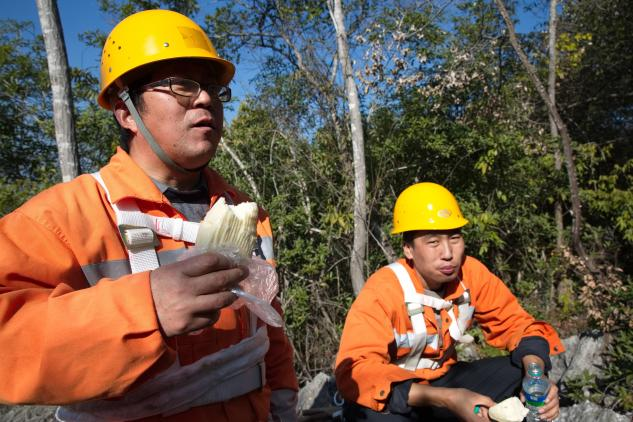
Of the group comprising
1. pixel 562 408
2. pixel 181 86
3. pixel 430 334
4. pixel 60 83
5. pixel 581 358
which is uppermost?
pixel 60 83

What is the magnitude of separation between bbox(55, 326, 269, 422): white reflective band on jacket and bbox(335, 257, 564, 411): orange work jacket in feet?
3.59

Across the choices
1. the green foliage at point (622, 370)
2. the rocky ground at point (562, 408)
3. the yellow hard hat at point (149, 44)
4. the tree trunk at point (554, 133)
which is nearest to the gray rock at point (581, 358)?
the rocky ground at point (562, 408)

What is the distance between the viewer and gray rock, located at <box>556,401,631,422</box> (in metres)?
3.38

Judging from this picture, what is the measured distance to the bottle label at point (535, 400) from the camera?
2583 millimetres

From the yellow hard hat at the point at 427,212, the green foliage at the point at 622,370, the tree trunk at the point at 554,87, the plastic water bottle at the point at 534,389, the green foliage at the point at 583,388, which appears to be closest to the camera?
the plastic water bottle at the point at 534,389

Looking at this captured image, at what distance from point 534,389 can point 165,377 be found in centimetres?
233

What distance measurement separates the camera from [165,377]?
1255 mm

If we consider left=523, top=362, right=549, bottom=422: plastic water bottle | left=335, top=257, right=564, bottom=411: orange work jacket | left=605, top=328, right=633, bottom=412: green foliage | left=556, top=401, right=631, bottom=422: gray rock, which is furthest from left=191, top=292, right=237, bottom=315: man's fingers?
left=605, top=328, right=633, bottom=412: green foliage

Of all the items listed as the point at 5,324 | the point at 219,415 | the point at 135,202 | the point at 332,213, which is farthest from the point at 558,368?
the point at 5,324

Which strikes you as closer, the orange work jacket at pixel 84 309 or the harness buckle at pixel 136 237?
the orange work jacket at pixel 84 309

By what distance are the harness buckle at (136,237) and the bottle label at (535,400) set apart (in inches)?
95.0

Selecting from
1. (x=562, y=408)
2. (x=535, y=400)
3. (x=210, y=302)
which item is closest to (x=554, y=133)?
(x=562, y=408)

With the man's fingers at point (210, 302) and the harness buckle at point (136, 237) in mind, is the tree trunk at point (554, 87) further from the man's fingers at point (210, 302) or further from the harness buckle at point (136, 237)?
the man's fingers at point (210, 302)

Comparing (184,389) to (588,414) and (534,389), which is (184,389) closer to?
(534,389)
